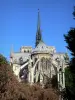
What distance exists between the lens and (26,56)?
359ft

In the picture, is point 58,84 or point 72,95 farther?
point 58,84

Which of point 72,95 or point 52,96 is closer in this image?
point 72,95

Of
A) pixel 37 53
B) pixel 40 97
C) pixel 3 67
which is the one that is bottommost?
pixel 40 97

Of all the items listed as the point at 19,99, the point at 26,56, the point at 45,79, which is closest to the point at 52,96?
the point at 19,99

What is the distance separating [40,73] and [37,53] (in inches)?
350

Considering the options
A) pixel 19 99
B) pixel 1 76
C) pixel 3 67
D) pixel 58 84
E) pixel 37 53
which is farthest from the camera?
pixel 37 53

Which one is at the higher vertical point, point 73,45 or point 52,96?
point 73,45

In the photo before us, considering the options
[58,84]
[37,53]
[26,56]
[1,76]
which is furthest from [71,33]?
[26,56]

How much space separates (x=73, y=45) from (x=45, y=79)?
64280mm

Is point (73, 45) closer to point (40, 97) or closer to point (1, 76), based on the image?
point (1, 76)

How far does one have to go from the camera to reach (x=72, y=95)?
1964cm

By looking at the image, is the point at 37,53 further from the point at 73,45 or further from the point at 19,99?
the point at 73,45

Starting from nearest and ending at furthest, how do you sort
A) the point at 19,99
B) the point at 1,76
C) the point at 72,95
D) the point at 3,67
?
the point at 72,95
the point at 1,76
the point at 3,67
the point at 19,99

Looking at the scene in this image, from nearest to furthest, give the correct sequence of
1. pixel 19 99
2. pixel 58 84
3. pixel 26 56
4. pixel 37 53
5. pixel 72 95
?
pixel 72 95 < pixel 19 99 < pixel 58 84 < pixel 37 53 < pixel 26 56
